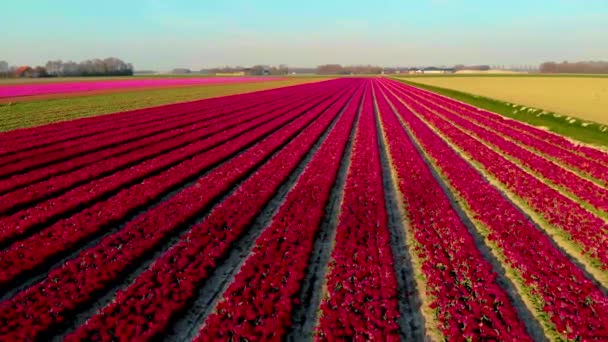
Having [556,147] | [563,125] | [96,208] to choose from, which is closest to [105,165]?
[96,208]

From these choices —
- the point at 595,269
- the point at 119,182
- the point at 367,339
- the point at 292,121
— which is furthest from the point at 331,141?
the point at 367,339

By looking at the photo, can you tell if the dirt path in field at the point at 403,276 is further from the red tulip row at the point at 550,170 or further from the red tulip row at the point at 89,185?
the red tulip row at the point at 89,185

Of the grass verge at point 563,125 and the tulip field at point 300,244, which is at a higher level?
the tulip field at point 300,244

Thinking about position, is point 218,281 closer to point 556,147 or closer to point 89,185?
point 89,185

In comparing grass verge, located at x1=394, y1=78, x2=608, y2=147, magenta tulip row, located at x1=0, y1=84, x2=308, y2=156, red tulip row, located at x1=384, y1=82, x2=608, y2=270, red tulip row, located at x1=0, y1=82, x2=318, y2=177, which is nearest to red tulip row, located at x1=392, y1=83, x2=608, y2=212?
red tulip row, located at x1=384, y1=82, x2=608, y2=270

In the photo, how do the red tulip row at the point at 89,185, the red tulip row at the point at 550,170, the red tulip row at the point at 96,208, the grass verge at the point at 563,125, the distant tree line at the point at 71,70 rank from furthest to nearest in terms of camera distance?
the distant tree line at the point at 71,70
the grass verge at the point at 563,125
the red tulip row at the point at 550,170
the red tulip row at the point at 89,185
the red tulip row at the point at 96,208

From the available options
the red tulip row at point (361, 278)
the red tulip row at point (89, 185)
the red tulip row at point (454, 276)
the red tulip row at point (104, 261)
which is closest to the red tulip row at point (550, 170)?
the red tulip row at point (454, 276)

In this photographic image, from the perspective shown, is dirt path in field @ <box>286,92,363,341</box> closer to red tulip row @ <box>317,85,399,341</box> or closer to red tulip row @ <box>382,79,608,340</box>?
red tulip row @ <box>317,85,399,341</box>

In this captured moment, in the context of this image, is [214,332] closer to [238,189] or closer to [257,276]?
[257,276]
